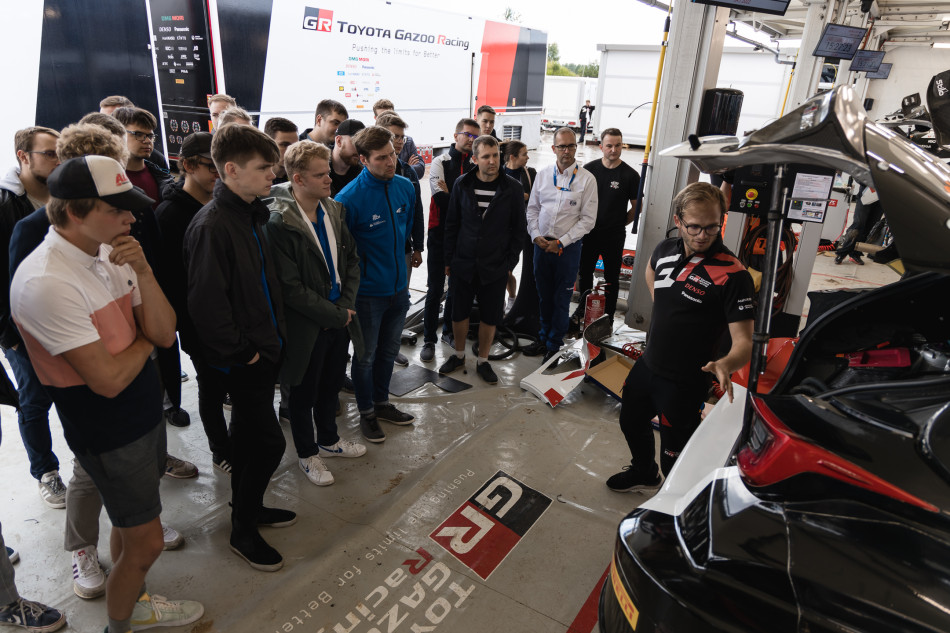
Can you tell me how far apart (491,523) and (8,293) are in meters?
2.40

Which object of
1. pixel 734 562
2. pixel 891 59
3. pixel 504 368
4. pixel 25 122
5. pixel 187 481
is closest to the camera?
pixel 734 562

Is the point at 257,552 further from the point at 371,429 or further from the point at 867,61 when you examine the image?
the point at 867,61

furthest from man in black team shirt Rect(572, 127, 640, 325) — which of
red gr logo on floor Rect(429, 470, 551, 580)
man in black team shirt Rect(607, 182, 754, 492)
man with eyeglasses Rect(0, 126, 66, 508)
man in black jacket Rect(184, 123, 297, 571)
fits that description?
man with eyeglasses Rect(0, 126, 66, 508)

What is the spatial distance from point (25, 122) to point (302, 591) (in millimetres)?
6026

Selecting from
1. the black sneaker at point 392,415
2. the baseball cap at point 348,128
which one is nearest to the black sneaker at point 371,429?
the black sneaker at point 392,415

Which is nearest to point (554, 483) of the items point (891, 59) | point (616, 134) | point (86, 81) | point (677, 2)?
point (616, 134)

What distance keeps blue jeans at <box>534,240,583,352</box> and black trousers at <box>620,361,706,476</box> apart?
1.85m

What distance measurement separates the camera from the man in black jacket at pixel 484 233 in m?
4.05

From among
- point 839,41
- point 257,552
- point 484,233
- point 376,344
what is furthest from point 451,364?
point 839,41

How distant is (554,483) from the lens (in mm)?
3107

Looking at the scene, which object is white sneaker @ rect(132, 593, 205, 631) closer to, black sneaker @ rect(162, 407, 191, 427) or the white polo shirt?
the white polo shirt

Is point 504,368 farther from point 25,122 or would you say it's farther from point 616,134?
point 25,122

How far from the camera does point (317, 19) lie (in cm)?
815

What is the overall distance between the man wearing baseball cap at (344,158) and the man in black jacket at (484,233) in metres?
0.77
